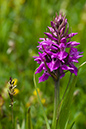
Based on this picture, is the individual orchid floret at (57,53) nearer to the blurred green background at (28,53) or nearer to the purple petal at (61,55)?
the purple petal at (61,55)

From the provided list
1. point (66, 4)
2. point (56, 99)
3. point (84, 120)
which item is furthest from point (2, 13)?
point (56, 99)

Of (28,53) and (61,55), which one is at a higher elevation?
(28,53)

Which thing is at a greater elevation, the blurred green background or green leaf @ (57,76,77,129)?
the blurred green background

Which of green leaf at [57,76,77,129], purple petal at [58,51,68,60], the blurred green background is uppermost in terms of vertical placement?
the blurred green background

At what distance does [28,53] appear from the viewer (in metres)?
3.19

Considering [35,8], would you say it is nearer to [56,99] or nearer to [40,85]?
[40,85]

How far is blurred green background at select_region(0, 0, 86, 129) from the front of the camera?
194 centimetres

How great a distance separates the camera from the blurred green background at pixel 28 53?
6.36 ft

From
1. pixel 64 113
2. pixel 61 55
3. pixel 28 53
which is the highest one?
pixel 28 53

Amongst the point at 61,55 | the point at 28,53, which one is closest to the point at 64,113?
the point at 61,55

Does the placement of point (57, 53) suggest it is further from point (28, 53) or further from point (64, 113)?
point (28, 53)

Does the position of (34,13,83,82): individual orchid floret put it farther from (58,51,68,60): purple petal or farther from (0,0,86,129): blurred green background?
(0,0,86,129): blurred green background

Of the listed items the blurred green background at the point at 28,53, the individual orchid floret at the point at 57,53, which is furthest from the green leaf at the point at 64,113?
the blurred green background at the point at 28,53

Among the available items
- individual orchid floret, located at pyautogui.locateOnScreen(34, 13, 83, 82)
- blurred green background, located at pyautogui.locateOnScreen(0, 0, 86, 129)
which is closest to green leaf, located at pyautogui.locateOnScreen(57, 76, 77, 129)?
individual orchid floret, located at pyautogui.locateOnScreen(34, 13, 83, 82)
